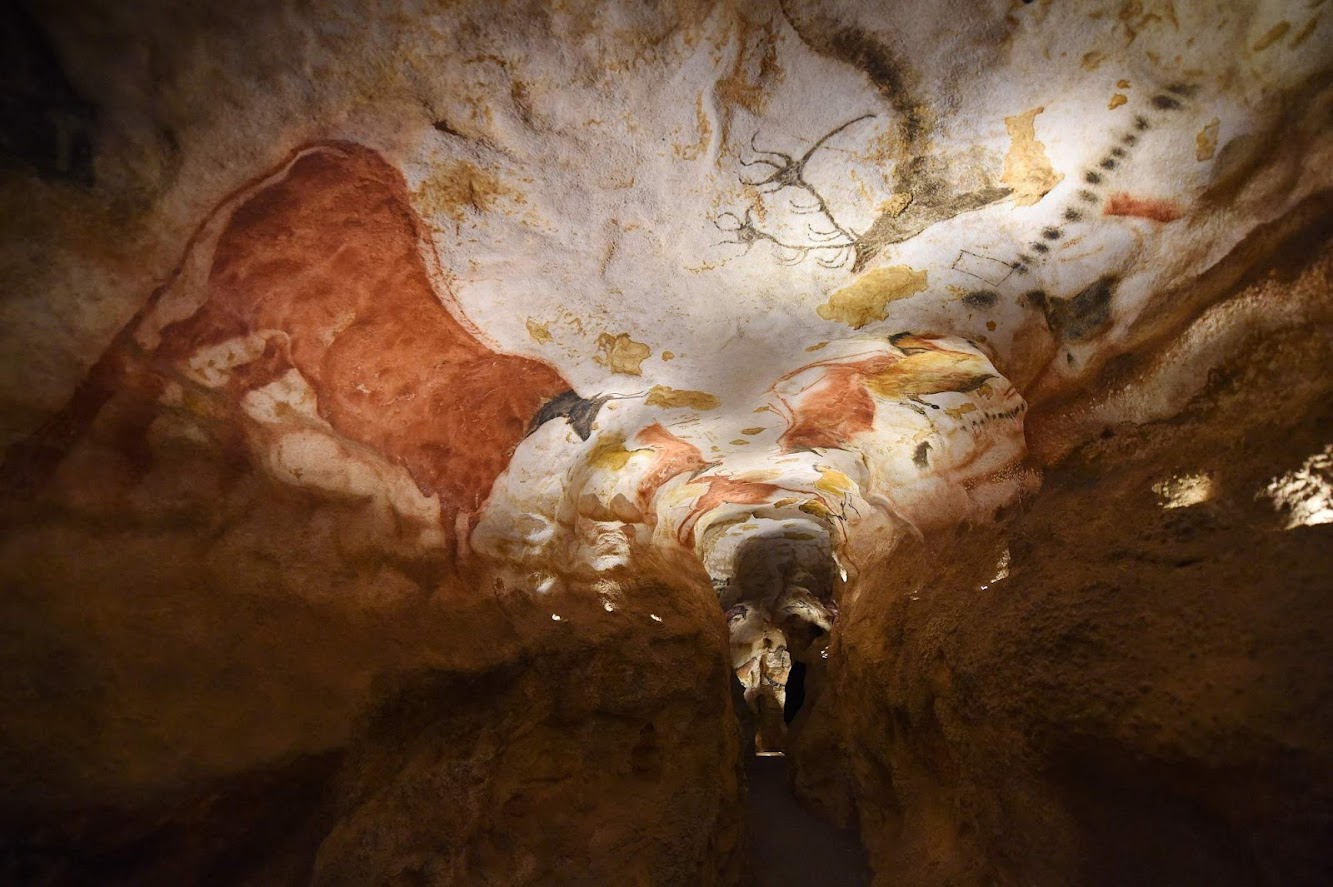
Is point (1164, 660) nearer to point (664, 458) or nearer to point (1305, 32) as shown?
point (1305, 32)

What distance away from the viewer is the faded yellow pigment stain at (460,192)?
2318 mm

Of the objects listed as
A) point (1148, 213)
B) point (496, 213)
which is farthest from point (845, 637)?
point (496, 213)

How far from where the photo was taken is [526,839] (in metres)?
A: 3.56

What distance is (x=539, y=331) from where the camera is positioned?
316cm

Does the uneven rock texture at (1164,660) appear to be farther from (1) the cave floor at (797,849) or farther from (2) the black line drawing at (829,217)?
(1) the cave floor at (797,849)

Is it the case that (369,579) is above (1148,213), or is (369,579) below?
below

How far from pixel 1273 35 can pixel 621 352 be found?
9.27 ft

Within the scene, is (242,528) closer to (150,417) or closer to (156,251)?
(150,417)

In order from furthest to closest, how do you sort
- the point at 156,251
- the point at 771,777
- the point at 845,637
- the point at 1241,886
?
the point at 771,777 < the point at 845,637 < the point at 156,251 < the point at 1241,886

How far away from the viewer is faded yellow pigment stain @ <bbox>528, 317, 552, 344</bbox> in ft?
10.2

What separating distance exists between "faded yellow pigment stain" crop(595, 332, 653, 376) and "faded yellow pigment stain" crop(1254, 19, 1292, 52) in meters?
2.65

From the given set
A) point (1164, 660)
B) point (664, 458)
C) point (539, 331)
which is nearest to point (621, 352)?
point (539, 331)

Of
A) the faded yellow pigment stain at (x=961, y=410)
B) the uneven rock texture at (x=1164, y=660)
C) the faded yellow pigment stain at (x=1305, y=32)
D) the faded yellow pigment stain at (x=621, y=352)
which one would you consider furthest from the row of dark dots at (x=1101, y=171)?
the faded yellow pigment stain at (x=621, y=352)

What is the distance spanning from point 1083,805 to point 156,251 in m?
4.13
